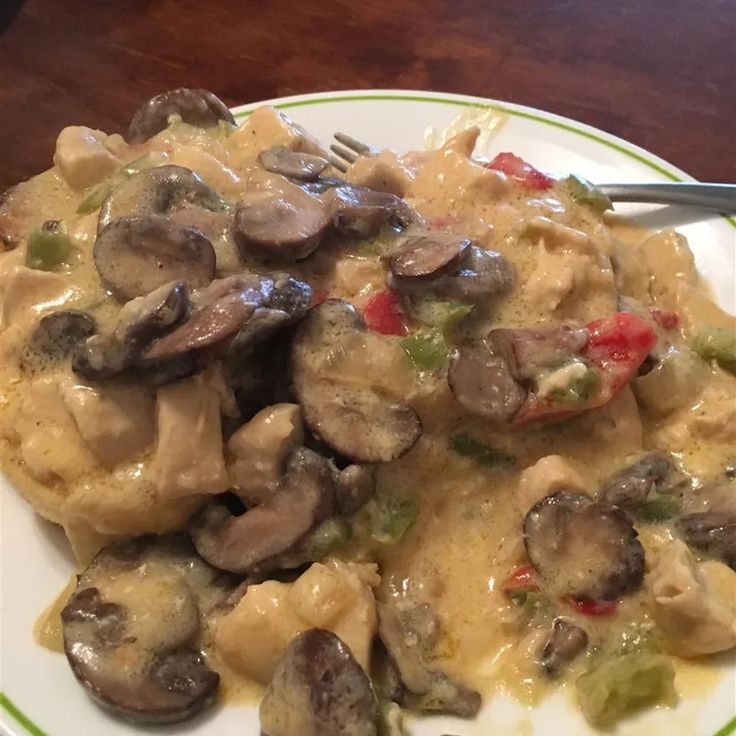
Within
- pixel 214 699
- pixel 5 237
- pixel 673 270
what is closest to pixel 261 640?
pixel 214 699

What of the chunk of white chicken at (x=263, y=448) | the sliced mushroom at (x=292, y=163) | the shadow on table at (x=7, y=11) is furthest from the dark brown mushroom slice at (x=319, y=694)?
the shadow on table at (x=7, y=11)

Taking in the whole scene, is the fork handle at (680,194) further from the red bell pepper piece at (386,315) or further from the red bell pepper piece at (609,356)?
the red bell pepper piece at (386,315)

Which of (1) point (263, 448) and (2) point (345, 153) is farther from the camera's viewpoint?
(2) point (345, 153)

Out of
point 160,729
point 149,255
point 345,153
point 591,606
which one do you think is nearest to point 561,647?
point 591,606

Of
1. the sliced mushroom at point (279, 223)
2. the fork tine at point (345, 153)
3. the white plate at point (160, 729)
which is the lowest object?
the white plate at point (160, 729)

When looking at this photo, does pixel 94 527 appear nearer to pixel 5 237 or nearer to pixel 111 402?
pixel 111 402

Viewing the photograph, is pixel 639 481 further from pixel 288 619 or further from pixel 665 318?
pixel 288 619

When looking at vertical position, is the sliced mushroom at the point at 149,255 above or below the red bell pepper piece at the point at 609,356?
below
